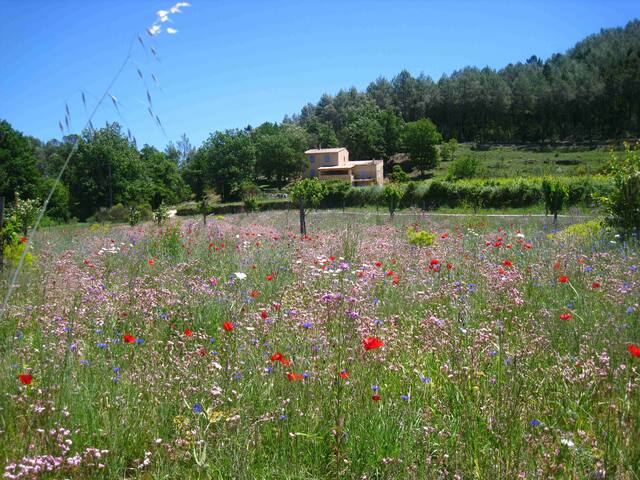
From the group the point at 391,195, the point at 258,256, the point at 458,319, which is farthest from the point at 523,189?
the point at 458,319

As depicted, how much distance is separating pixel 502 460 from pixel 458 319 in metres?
1.37

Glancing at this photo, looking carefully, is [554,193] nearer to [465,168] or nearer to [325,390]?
[325,390]

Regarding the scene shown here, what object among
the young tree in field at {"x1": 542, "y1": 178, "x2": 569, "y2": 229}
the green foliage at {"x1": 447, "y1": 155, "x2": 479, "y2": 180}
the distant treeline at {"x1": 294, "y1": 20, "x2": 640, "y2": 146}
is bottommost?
the young tree in field at {"x1": 542, "y1": 178, "x2": 569, "y2": 229}

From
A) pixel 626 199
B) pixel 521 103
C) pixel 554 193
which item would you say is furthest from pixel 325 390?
pixel 521 103

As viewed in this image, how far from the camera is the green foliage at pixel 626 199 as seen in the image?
978 cm

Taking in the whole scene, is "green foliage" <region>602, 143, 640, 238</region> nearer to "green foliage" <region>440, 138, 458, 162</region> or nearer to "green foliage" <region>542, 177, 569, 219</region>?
"green foliage" <region>542, 177, 569, 219</region>

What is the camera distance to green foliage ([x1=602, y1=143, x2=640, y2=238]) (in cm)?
978

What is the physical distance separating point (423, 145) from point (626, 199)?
71.1 meters

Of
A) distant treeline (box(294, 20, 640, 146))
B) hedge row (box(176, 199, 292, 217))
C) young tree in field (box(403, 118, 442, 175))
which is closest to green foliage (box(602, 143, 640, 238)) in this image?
hedge row (box(176, 199, 292, 217))

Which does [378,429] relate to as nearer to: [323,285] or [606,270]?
[323,285]

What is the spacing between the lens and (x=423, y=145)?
258 feet

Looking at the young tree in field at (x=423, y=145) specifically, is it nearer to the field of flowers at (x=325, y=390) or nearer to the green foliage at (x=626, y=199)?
the green foliage at (x=626, y=199)

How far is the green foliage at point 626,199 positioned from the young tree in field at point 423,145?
2689 inches

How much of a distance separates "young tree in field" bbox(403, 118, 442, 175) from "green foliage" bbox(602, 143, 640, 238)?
6830cm
